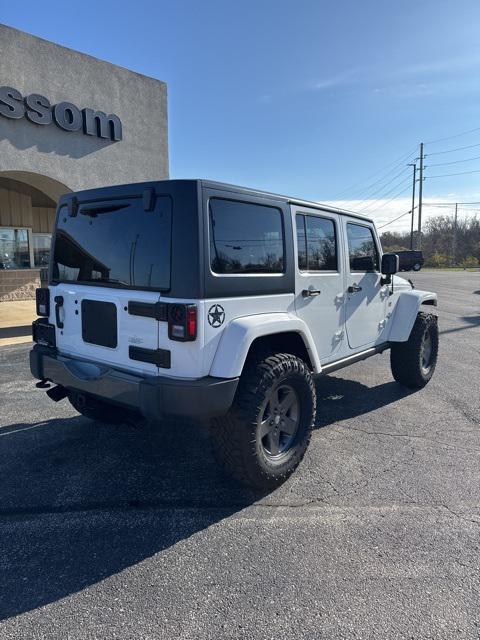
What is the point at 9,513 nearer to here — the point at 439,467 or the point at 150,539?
the point at 150,539

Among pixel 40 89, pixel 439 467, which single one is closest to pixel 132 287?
pixel 439 467

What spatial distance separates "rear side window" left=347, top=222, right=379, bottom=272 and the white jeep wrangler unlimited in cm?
30

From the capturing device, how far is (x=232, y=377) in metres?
2.80

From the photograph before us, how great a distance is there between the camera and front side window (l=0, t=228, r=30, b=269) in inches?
561

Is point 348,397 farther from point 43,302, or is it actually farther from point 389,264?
point 43,302

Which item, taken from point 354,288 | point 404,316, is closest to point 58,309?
point 354,288

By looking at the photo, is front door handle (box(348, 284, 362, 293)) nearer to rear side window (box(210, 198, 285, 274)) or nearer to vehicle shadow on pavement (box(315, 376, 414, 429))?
rear side window (box(210, 198, 285, 274))

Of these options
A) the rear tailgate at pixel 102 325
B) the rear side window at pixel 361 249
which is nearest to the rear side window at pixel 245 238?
the rear tailgate at pixel 102 325

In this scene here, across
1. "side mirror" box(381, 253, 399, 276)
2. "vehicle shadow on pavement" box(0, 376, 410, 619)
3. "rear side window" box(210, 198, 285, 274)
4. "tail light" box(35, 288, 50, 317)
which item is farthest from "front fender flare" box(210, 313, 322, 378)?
"side mirror" box(381, 253, 399, 276)

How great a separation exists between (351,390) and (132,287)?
11.5 feet

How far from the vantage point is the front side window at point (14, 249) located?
1426 cm

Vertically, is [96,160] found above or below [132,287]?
above

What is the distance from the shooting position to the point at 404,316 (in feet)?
17.1

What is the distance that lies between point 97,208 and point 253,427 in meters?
1.93
